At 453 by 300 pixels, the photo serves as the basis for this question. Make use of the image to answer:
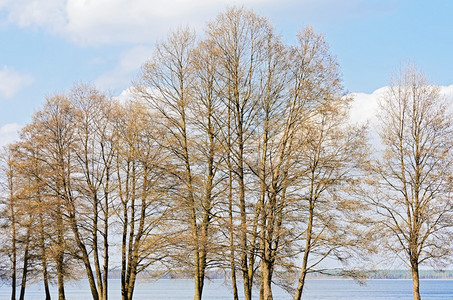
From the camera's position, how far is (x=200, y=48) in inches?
1051

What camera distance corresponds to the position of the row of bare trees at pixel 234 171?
24.8 meters

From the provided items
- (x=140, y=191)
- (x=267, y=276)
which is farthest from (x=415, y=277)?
(x=140, y=191)

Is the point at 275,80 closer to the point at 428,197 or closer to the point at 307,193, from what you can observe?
the point at 307,193

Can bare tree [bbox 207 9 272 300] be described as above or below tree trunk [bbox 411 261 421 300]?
above

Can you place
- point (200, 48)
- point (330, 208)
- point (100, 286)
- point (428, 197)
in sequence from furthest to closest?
1. point (100, 286)
2. point (428, 197)
3. point (200, 48)
4. point (330, 208)

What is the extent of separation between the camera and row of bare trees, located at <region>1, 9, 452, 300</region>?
81.4 ft

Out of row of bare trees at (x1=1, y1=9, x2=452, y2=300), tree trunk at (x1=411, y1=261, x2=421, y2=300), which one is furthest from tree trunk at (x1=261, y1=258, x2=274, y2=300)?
tree trunk at (x1=411, y1=261, x2=421, y2=300)

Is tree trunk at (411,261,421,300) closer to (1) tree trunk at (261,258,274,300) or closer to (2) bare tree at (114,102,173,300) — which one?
(1) tree trunk at (261,258,274,300)

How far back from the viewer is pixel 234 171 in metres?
24.8

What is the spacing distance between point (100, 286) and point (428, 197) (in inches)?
731

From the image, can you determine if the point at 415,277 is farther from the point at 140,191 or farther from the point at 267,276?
the point at 140,191

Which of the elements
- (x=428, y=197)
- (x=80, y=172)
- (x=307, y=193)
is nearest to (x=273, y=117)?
(x=307, y=193)

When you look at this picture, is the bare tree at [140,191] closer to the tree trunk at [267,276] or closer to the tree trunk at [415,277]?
the tree trunk at [267,276]

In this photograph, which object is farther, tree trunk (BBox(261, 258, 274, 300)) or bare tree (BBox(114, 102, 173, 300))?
bare tree (BBox(114, 102, 173, 300))
